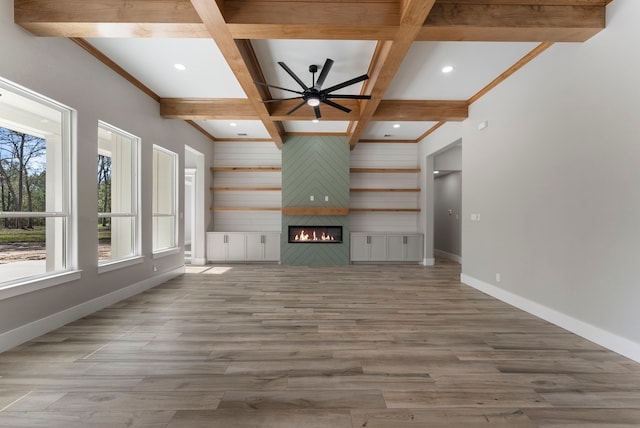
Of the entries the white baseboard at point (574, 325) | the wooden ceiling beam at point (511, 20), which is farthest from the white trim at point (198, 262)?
the wooden ceiling beam at point (511, 20)

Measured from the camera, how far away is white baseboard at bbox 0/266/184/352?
2.34 meters

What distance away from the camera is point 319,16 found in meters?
2.46

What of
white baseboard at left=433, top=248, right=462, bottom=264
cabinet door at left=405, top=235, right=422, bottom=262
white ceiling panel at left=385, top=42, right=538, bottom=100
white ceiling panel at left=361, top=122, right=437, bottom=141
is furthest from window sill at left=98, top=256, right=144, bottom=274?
white baseboard at left=433, top=248, right=462, bottom=264

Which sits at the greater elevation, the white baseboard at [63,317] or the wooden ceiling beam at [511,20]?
the wooden ceiling beam at [511,20]

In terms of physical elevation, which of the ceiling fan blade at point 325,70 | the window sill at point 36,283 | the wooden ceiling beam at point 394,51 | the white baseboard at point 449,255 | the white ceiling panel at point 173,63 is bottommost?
the white baseboard at point 449,255

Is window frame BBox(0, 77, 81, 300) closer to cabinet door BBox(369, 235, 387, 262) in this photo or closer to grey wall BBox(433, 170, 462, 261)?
cabinet door BBox(369, 235, 387, 262)

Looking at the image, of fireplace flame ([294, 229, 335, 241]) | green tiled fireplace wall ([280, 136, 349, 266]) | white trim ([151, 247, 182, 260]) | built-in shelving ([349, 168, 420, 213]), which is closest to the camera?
white trim ([151, 247, 182, 260])

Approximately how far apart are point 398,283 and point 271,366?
3205 mm

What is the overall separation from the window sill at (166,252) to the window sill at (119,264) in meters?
0.41

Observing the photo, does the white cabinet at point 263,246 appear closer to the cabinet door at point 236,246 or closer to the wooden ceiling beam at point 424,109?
the cabinet door at point 236,246

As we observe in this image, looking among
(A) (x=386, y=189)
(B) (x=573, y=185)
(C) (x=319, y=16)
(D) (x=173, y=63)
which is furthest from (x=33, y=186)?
(A) (x=386, y=189)

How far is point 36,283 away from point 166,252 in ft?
7.78

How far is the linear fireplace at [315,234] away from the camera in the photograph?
6.72 meters

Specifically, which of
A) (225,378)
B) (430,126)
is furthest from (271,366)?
(430,126)
